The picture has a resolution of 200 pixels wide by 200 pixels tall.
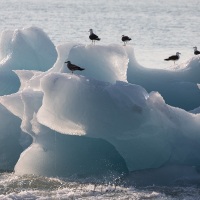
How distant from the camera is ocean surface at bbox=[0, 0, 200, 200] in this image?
392 inches

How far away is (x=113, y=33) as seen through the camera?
118 feet

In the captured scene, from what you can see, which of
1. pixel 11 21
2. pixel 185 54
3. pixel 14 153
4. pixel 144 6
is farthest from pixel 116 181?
pixel 144 6

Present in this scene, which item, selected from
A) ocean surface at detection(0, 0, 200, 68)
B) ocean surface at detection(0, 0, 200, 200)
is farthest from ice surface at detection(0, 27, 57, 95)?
ocean surface at detection(0, 0, 200, 68)

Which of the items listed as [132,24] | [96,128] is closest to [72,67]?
[96,128]

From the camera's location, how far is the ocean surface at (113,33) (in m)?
9.97

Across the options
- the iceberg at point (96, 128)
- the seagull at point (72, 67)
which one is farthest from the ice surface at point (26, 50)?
→ the iceberg at point (96, 128)

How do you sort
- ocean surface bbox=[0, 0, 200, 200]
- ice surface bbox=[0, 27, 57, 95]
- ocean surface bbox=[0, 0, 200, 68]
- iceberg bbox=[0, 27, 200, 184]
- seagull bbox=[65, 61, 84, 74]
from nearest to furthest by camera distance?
ocean surface bbox=[0, 0, 200, 200], iceberg bbox=[0, 27, 200, 184], seagull bbox=[65, 61, 84, 74], ice surface bbox=[0, 27, 57, 95], ocean surface bbox=[0, 0, 200, 68]

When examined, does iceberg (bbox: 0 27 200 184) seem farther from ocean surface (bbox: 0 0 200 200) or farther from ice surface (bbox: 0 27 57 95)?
ice surface (bbox: 0 27 57 95)

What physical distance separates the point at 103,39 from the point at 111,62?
2045cm

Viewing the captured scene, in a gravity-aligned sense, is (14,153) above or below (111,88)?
below

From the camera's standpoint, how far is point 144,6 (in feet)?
194

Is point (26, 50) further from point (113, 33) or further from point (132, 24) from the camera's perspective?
point (132, 24)

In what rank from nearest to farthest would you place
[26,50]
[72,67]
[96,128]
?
[96,128]
[72,67]
[26,50]

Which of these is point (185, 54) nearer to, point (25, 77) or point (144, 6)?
point (25, 77)
